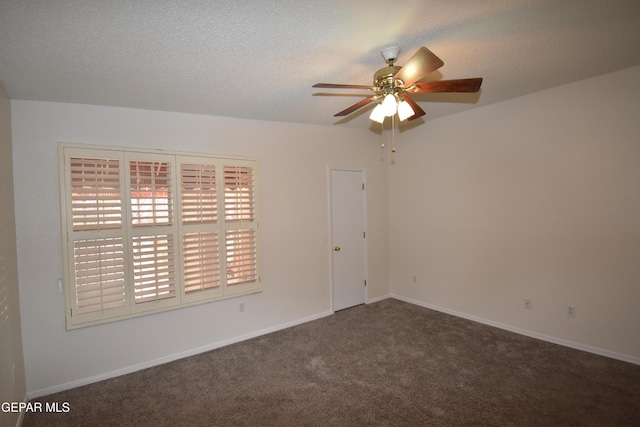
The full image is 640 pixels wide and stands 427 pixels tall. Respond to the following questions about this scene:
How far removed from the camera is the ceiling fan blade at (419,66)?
5.24 ft

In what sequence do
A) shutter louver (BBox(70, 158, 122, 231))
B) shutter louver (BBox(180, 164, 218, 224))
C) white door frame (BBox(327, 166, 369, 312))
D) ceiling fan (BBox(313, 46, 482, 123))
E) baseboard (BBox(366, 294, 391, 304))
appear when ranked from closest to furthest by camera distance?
1. ceiling fan (BBox(313, 46, 482, 123))
2. shutter louver (BBox(70, 158, 122, 231))
3. shutter louver (BBox(180, 164, 218, 224))
4. white door frame (BBox(327, 166, 369, 312))
5. baseboard (BBox(366, 294, 391, 304))

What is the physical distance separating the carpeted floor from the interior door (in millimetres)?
1010

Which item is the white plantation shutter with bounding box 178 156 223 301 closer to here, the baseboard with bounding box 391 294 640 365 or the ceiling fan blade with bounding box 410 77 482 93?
the ceiling fan blade with bounding box 410 77 482 93

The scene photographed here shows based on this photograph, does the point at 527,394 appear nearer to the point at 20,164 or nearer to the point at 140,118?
the point at 140,118

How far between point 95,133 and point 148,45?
4.45 feet

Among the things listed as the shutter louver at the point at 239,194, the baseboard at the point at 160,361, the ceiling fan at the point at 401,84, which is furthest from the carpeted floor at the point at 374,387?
the ceiling fan at the point at 401,84

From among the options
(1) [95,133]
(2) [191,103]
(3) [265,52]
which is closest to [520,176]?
(3) [265,52]

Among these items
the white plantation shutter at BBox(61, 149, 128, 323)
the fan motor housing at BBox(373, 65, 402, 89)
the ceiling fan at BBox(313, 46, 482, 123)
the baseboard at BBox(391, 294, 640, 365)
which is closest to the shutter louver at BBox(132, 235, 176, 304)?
the white plantation shutter at BBox(61, 149, 128, 323)

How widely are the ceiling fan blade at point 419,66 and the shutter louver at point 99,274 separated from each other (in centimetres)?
282

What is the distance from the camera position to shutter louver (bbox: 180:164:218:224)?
10.2ft

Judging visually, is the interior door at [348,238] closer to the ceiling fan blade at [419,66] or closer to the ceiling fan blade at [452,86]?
the ceiling fan blade at [452,86]

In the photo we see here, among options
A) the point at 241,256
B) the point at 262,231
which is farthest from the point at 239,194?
the point at 241,256

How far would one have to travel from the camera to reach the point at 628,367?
2.62m

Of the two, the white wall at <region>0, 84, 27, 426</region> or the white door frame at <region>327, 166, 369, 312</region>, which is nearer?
the white wall at <region>0, 84, 27, 426</region>
